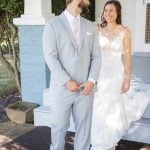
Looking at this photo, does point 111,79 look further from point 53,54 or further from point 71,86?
point 53,54

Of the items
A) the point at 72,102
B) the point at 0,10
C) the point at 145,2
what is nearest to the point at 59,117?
the point at 72,102

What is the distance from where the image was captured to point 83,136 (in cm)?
326

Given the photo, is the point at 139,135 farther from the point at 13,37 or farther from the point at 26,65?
the point at 13,37

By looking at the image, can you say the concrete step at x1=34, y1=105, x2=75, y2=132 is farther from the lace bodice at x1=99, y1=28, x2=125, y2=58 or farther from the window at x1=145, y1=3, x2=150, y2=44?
the window at x1=145, y1=3, x2=150, y2=44

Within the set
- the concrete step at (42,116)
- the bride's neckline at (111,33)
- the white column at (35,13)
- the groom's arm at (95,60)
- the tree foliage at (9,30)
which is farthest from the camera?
the tree foliage at (9,30)

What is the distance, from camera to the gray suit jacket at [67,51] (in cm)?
290

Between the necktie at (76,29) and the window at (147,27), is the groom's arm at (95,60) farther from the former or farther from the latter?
the window at (147,27)

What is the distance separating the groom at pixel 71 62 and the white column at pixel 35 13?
1944 mm

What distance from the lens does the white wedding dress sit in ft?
11.8

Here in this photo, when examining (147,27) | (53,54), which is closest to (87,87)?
(53,54)

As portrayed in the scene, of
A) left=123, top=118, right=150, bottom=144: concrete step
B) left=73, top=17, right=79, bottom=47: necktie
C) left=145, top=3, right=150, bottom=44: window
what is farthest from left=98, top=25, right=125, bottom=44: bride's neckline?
left=145, top=3, right=150, bottom=44: window

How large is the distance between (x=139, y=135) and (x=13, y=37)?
303 cm

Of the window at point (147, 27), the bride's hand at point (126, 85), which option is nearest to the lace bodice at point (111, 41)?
the bride's hand at point (126, 85)

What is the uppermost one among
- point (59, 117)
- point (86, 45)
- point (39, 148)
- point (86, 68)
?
point (86, 45)
